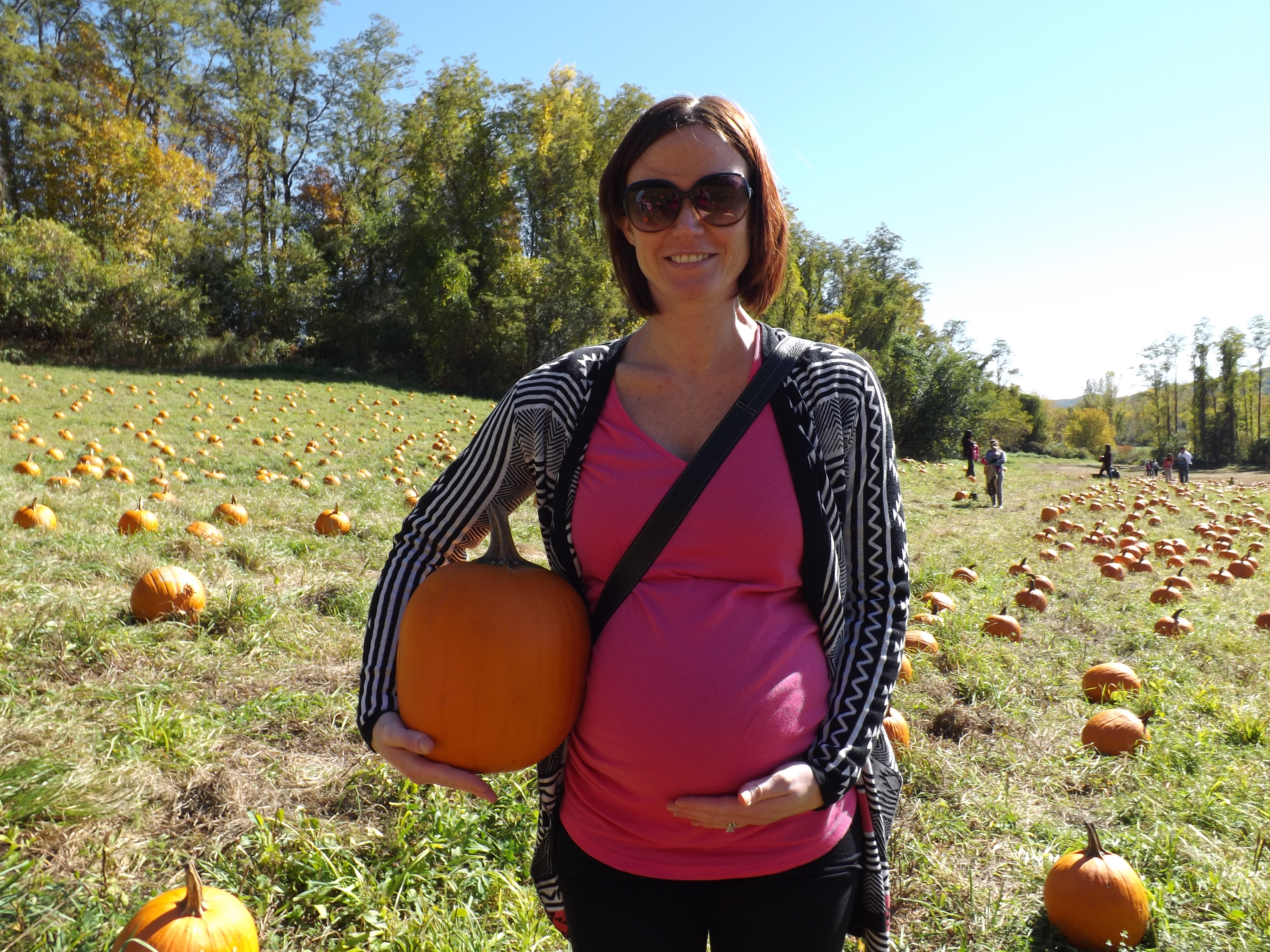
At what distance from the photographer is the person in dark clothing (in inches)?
898

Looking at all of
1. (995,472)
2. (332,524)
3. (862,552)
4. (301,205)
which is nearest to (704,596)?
(862,552)

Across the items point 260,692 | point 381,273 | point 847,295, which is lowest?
point 260,692

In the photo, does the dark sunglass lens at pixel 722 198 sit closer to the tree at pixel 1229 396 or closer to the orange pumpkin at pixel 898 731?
the orange pumpkin at pixel 898 731

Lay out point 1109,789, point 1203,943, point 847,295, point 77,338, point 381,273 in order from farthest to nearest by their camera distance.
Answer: point 847,295 → point 381,273 → point 77,338 → point 1109,789 → point 1203,943

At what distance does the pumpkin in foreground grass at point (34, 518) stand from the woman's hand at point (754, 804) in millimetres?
6008

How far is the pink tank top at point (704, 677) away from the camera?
51.6 inches

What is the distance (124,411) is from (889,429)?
14.7m

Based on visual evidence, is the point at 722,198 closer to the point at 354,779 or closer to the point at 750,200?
the point at 750,200

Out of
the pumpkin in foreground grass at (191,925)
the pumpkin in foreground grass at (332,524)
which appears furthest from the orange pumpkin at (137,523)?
the pumpkin in foreground grass at (191,925)

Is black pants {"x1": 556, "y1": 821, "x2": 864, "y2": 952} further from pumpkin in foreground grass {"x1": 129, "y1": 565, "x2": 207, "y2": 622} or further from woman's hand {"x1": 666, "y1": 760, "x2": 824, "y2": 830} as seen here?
pumpkin in foreground grass {"x1": 129, "y1": 565, "x2": 207, "y2": 622}

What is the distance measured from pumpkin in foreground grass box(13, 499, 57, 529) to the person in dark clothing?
941 inches

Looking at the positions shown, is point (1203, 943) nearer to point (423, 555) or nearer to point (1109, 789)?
point (1109, 789)

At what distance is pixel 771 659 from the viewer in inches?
52.8

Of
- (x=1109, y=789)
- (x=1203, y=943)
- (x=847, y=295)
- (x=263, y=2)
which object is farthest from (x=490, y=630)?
(x=847, y=295)
